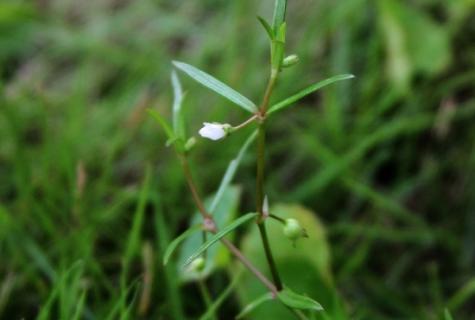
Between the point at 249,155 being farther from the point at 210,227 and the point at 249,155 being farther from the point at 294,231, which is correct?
the point at 294,231

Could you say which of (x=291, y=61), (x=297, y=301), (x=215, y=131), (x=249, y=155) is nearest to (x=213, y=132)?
(x=215, y=131)

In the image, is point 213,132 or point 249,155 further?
point 249,155

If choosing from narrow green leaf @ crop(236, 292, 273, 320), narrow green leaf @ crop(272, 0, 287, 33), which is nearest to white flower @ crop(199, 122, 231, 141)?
narrow green leaf @ crop(272, 0, 287, 33)

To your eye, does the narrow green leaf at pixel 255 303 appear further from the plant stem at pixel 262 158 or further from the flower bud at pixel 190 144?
the flower bud at pixel 190 144

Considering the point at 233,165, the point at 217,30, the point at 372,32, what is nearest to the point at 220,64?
the point at 217,30

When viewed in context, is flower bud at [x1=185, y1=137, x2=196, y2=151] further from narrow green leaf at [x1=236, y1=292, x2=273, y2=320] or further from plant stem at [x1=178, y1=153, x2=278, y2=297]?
narrow green leaf at [x1=236, y1=292, x2=273, y2=320]

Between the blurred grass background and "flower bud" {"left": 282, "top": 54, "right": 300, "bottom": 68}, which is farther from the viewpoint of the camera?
the blurred grass background
